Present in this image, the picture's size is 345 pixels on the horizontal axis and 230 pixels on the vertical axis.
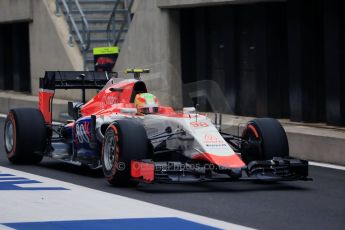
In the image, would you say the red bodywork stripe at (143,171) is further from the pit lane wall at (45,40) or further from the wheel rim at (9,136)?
the pit lane wall at (45,40)

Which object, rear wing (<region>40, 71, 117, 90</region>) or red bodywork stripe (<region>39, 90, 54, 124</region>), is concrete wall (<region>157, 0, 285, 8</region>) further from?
red bodywork stripe (<region>39, 90, 54, 124</region>)

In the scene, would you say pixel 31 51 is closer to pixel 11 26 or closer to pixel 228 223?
pixel 11 26

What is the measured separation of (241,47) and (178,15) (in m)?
2.53

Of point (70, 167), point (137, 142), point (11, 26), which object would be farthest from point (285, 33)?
point (11, 26)

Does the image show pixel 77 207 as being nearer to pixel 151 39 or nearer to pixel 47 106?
pixel 47 106

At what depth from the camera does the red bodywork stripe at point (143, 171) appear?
13.2 meters

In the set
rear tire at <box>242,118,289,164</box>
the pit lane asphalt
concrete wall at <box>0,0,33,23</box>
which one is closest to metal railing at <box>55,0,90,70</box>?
concrete wall at <box>0,0,33,23</box>

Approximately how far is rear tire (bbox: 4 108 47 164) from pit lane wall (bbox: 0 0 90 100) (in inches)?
438

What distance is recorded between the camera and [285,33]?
21.7 metres

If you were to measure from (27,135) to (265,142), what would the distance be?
3853 millimetres

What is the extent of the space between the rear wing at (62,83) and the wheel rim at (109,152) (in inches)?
117

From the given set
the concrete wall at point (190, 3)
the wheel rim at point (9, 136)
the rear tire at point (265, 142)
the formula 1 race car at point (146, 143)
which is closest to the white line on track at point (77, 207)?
the formula 1 race car at point (146, 143)

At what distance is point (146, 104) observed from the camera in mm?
14984

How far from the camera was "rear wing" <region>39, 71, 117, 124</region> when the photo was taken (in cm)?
1708
